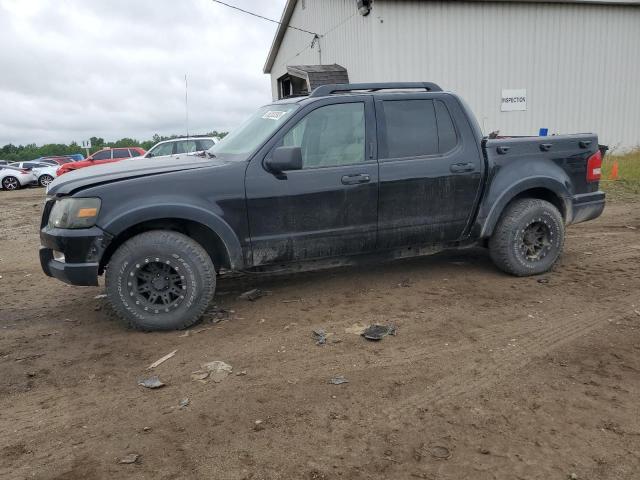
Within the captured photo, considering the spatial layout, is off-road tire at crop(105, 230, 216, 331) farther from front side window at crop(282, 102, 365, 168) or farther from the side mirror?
front side window at crop(282, 102, 365, 168)

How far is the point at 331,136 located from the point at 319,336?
1.80 m

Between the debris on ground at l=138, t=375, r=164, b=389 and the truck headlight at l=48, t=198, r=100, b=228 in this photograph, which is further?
the truck headlight at l=48, t=198, r=100, b=228

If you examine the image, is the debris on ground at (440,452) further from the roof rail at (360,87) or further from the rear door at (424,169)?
the roof rail at (360,87)

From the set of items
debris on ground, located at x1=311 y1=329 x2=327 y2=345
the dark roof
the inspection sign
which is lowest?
debris on ground, located at x1=311 y1=329 x2=327 y2=345

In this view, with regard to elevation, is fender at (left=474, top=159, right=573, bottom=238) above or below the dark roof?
below

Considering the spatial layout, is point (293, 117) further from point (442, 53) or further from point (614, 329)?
point (442, 53)

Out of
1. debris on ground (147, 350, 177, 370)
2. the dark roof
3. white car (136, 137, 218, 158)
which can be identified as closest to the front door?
debris on ground (147, 350, 177, 370)

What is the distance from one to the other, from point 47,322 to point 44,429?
205 cm

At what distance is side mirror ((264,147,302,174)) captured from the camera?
4371 mm

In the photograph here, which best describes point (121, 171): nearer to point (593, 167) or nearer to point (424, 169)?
point (424, 169)

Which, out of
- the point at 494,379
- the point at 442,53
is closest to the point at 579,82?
the point at 442,53

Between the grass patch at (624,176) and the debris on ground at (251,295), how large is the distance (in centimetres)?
909

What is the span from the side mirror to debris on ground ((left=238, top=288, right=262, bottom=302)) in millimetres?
1380

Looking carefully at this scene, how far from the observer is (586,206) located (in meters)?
5.70
